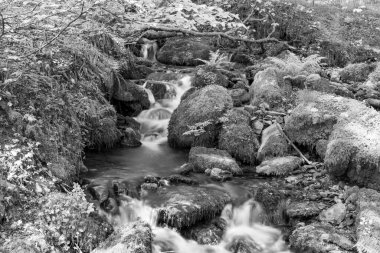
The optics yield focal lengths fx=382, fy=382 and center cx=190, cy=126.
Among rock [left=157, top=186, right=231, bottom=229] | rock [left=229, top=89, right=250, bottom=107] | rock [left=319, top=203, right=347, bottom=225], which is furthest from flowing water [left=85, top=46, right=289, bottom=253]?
rock [left=229, top=89, right=250, bottom=107]

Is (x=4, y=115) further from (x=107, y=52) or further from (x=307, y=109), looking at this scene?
(x=307, y=109)

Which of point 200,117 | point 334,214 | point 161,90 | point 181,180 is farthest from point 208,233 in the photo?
point 161,90

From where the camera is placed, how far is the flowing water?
20.6ft

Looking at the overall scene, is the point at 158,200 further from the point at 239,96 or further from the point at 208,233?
the point at 239,96

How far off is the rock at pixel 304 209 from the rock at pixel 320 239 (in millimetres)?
365

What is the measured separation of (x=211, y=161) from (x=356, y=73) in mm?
6392

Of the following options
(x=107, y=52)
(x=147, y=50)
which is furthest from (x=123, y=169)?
(x=147, y=50)

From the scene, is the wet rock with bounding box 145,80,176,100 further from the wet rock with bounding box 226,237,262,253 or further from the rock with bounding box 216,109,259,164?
the wet rock with bounding box 226,237,262,253

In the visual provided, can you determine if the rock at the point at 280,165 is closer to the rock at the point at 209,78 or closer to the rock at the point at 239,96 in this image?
the rock at the point at 239,96

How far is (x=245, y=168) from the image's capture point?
28.9 feet

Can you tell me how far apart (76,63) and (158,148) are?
2.93m

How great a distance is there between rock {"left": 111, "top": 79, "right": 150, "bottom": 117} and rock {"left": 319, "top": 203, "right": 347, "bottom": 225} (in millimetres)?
6182

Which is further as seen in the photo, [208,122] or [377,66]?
[377,66]

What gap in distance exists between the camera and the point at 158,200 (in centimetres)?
690
